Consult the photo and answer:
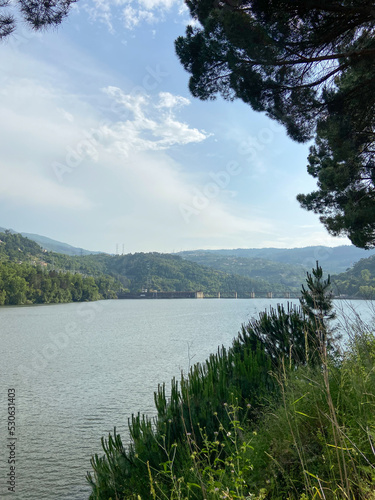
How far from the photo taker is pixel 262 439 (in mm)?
3662

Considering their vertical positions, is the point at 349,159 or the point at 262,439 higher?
the point at 349,159

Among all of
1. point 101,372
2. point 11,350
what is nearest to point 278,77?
point 101,372

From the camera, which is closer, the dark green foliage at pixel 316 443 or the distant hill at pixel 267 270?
the dark green foliage at pixel 316 443

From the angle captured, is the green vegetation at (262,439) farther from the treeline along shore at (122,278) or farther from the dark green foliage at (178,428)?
the treeline along shore at (122,278)

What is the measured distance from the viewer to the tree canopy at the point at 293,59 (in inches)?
234

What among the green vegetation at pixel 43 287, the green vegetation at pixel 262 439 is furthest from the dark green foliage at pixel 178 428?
the green vegetation at pixel 43 287

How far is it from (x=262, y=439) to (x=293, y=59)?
5.84 meters

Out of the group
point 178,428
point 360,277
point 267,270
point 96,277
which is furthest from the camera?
point 267,270

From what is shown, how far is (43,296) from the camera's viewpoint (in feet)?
256

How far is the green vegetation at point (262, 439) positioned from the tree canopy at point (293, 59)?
4.06 meters

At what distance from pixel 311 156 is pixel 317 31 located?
21.0 feet

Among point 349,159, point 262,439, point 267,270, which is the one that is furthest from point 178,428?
point 267,270

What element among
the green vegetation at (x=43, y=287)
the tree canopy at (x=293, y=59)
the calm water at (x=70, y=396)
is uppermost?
the tree canopy at (x=293, y=59)

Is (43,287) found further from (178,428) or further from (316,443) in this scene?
(316,443)
